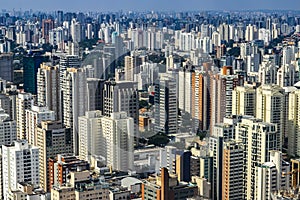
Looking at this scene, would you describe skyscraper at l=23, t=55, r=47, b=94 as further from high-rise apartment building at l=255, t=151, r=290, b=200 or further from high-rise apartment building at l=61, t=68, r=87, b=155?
high-rise apartment building at l=255, t=151, r=290, b=200

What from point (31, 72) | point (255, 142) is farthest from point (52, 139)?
point (31, 72)

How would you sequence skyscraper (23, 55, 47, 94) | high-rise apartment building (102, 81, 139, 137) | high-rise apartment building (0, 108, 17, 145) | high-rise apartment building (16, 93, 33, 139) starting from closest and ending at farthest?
high-rise apartment building (102, 81, 139, 137) < high-rise apartment building (0, 108, 17, 145) < high-rise apartment building (16, 93, 33, 139) < skyscraper (23, 55, 47, 94)

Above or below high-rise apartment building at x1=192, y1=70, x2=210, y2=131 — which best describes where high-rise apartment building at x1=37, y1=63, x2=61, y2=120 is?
below

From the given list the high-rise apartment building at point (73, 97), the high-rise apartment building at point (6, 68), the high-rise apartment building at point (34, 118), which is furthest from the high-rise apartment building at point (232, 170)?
the high-rise apartment building at point (6, 68)

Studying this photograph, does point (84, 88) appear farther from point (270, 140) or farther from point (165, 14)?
point (165, 14)

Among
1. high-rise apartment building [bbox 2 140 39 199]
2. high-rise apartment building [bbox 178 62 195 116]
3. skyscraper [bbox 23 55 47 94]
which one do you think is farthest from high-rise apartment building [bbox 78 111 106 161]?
skyscraper [bbox 23 55 47 94]

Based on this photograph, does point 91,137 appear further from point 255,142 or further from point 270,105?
point 270,105
